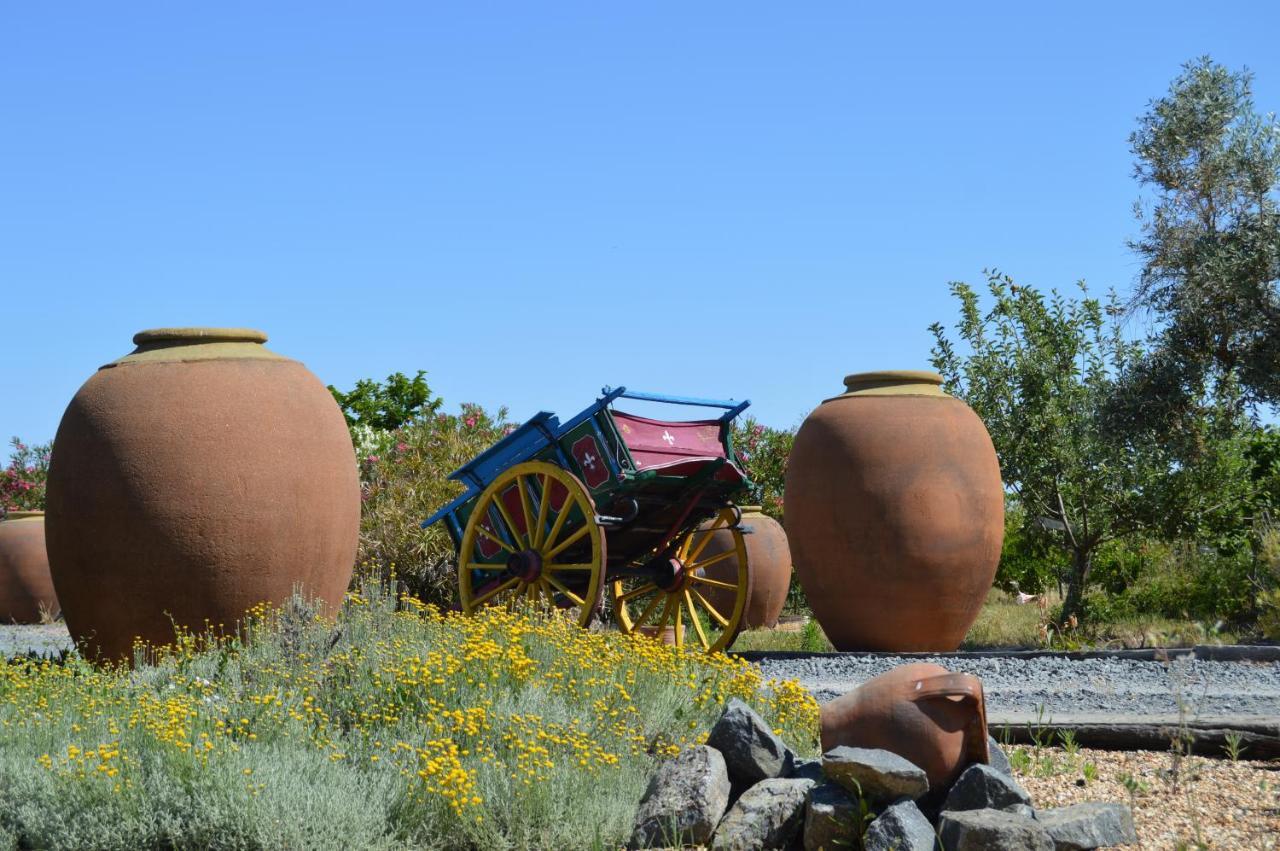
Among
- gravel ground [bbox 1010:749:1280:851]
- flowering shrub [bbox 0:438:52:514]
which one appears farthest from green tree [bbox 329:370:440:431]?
gravel ground [bbox 1010:749:1280:851]

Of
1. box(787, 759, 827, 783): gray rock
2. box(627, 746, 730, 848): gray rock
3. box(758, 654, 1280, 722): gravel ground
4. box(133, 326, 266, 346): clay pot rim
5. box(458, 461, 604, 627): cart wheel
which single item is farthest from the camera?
Result: box(458, 461, 604, 627): cart wheel

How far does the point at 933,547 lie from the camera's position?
9641 millimetres

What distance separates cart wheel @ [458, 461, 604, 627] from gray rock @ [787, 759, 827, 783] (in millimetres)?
3555

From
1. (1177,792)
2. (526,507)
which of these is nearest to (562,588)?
(526,507)

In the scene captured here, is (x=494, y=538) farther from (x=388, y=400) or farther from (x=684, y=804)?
(x=388, y=400)

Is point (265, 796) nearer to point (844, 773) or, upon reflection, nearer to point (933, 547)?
point (844, 773)

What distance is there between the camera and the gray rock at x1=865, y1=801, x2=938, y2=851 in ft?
13.2

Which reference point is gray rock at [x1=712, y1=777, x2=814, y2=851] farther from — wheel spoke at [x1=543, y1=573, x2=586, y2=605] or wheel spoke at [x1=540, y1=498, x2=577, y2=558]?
wheel spoke at [x1=540, y1=498, x2=577, y2=558]

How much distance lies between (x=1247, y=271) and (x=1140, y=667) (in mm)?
5226

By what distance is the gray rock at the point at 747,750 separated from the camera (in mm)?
4656

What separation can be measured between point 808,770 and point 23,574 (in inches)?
493

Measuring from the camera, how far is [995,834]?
3.95 meters

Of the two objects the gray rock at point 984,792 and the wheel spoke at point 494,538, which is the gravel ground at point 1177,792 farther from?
the wheel spoke at point 494,538

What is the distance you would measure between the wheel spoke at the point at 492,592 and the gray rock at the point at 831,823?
504cm
